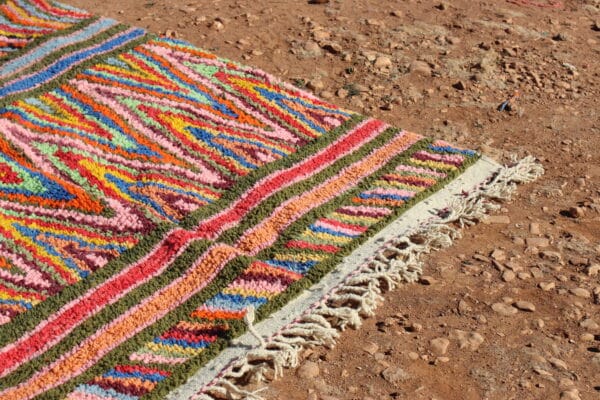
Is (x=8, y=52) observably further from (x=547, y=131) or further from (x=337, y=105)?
(x=547, y=131)

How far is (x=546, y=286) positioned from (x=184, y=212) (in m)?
1.47

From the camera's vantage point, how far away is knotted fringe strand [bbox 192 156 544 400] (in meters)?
2.69

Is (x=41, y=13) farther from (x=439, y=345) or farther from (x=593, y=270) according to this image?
(x=593, y=270)

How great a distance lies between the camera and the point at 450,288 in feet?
10.1

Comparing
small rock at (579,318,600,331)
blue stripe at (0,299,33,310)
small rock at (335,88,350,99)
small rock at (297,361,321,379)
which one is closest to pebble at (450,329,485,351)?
small rock at (579,318,600,331)

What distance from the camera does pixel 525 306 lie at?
9.79 ft

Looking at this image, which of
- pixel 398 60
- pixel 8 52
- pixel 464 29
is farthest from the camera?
pixel 464 29

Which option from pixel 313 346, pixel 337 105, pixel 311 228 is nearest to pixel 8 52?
pixel 337 105

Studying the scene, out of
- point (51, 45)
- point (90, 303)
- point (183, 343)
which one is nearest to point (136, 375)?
point (183, 343)

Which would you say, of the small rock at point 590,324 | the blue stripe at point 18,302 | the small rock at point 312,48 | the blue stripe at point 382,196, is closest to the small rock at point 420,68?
the small rock at point 312,48

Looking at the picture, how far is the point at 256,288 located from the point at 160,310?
36 cm

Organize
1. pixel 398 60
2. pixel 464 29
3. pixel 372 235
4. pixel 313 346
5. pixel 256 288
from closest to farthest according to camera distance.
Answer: pixel 313 346
pixel 256 288
pixel 372 235
pixel 398 60
pixel 464 29

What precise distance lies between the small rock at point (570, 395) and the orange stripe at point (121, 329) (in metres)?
1.27

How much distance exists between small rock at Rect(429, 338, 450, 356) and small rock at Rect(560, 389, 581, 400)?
406mm
